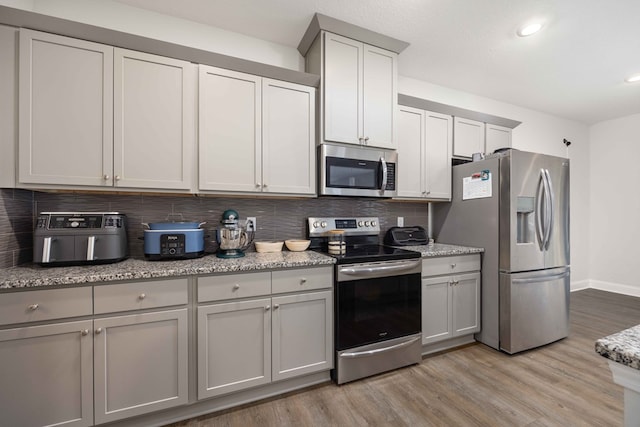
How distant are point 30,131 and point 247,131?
1212 millimetres

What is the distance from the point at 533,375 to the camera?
6.87 ft

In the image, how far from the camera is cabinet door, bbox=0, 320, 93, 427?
4.27ft

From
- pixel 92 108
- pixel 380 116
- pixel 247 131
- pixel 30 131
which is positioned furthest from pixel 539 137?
pixel 30 131

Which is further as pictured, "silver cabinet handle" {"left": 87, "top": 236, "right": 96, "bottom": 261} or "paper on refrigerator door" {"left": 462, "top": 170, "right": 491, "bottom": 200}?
"paper on refrigerator door" {"left": 462, "top": 170, "right": 491, "bottom": 200}

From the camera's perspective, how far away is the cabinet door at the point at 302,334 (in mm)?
1797

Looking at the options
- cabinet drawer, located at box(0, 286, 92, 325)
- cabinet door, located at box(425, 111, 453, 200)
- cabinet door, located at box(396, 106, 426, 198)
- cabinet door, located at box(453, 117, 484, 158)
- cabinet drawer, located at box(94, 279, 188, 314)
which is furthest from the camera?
cabinet door, located at box(453, 117, 484, 158)

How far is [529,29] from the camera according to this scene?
2152 millimetres

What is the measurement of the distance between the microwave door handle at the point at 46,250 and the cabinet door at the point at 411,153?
259 centimetres

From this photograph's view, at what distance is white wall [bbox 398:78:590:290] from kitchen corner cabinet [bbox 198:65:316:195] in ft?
6.32

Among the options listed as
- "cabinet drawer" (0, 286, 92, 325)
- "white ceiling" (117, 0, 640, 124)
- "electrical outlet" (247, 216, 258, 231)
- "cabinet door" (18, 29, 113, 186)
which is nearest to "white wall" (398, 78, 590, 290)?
"white ceiling" (117, 0, 640, 124)

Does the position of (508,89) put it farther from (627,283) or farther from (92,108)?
(92,108)

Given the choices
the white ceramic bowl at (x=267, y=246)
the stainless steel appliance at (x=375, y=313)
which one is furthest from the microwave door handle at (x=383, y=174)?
the white ceramic bowl at (x=267, y=246)

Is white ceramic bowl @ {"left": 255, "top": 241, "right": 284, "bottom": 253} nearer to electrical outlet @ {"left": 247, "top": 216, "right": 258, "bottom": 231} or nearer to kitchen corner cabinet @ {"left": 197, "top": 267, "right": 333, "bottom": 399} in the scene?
electrical outlet @ {"left": 247, "top": 216, "right": 258, "bottom": 231}

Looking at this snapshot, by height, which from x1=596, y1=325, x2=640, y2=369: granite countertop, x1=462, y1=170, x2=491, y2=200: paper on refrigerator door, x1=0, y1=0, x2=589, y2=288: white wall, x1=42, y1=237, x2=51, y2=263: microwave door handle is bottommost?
x1=596, y1=325, x2=640, y2=369: granite countertop
